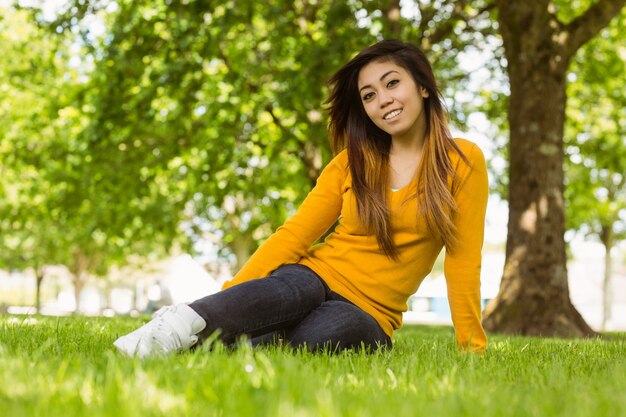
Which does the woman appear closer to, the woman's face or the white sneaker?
the woman's face

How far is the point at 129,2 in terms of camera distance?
1265 cm

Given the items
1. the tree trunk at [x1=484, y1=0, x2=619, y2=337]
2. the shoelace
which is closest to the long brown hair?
the shoelace

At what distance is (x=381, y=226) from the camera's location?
13.0 feet

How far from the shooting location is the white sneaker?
307 centimetres

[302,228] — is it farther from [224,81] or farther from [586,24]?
[224,81]

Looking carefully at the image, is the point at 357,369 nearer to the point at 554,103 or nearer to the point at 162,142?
the point at 554,103

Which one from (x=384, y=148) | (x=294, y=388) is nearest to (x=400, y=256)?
(x=384, y=148)

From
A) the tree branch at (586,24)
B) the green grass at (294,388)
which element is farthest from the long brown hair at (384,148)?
the tree branch at (586,24)

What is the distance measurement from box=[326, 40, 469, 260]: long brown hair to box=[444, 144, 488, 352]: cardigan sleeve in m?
0.06

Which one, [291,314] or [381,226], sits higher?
[381,226]

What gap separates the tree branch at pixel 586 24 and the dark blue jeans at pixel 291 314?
297 inches

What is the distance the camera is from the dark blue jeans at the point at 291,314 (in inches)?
137

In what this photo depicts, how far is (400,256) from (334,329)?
580 millimetres

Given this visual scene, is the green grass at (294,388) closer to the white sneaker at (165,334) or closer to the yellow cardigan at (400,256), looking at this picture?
the white sneaker at (165,334)
